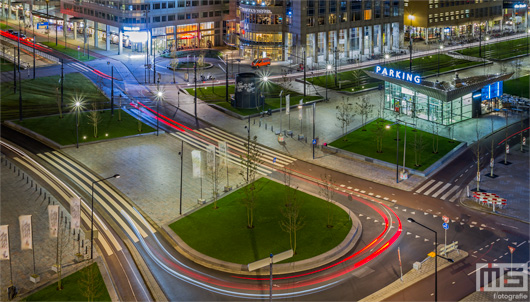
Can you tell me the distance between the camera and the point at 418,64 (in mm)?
156500

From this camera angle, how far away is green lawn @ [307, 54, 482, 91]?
134375mm

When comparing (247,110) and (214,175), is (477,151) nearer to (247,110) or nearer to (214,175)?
(214,175)

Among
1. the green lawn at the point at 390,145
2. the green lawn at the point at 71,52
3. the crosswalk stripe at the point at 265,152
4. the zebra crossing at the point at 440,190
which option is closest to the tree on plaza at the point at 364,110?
the green lawn at the point at 390,145

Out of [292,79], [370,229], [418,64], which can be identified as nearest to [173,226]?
[370,229]

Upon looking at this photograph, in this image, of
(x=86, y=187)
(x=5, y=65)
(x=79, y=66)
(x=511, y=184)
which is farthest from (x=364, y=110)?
(x=5, y=65)

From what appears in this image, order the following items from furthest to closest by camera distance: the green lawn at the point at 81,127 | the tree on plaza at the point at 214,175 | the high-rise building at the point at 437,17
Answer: the high-rise building at the point at 437,17 → the green lawn at the point at 81,127 → the tree on plaza at the point at 214,175

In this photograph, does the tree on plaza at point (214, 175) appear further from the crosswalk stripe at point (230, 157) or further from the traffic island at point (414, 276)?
the traffic island at point (414, 276)

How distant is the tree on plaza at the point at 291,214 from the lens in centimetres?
6406

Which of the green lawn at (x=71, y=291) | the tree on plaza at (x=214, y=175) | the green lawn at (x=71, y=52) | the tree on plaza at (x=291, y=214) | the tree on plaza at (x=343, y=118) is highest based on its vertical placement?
the green lawn at (x=71, y=52)

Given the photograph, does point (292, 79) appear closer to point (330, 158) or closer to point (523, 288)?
point (330, 158)

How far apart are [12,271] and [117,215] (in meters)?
15.6

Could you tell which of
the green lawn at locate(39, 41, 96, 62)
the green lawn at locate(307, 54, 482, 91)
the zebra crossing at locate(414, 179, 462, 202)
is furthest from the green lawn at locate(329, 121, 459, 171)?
the green lawn at locate(39, 41, 96, 62)

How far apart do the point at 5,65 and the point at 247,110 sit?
6611 centimetres

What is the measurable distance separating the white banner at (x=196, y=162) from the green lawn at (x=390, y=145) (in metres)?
24.2
